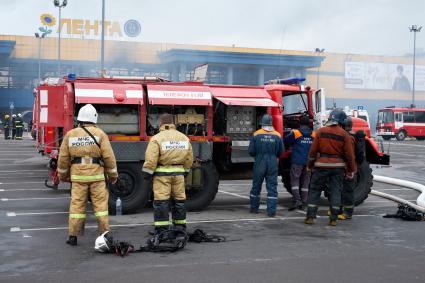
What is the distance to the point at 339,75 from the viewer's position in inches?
3004

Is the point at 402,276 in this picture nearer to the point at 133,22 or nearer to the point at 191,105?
the point at 191,105

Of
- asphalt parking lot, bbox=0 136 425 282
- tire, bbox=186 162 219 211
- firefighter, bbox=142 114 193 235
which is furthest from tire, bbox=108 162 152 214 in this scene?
firefighter, bbox=142 114 193 235

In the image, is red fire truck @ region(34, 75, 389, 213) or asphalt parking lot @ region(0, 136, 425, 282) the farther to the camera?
red fire truck @ region(34, 75, 389, 213)

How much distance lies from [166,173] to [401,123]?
43254mm

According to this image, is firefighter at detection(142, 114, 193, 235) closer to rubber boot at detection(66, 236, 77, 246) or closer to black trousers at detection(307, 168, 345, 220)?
rubber boot at detection(66, 236, 77, 246)

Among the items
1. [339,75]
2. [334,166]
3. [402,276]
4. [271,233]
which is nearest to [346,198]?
[334,166]

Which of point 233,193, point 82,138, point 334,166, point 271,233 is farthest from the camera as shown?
point 233,193

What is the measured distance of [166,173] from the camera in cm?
795

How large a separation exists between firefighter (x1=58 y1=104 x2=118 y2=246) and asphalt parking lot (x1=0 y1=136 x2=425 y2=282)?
0.40m

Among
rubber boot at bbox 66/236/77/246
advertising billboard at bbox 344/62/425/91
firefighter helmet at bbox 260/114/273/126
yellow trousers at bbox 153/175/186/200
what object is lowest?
rubber boot at bbox 66/236/77/246

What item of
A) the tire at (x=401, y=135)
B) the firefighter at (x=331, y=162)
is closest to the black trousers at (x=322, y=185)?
the firefighter at (x=331, y=162)

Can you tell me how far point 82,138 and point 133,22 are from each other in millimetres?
34676

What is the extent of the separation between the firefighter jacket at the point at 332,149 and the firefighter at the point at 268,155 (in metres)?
0.85

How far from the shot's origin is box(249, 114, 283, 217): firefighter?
404 inches
